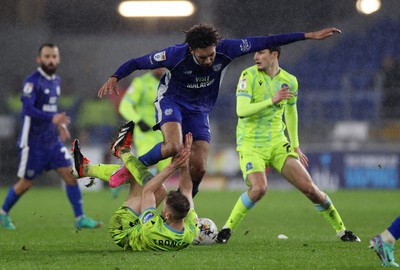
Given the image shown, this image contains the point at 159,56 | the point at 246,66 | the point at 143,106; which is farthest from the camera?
the point at 246,66

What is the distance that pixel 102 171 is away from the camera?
814cm

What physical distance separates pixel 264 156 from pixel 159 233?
195cm

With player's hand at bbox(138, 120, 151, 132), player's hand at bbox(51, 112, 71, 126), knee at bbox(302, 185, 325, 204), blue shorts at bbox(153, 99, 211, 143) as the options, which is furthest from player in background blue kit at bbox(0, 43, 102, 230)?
knee at bbox(302, 185, 325, 204)

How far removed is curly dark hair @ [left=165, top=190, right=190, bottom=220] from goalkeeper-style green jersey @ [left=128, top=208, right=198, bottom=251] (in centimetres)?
16

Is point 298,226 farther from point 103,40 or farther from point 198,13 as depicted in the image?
point 103,40

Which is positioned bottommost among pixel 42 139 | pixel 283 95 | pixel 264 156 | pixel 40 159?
pixel 40 159

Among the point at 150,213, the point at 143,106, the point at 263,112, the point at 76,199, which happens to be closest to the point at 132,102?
the point at 143,106

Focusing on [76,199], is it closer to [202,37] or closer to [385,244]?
[202,37]

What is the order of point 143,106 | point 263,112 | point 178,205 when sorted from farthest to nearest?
1. point 143,106
2. point 263,112
3. point 178,205

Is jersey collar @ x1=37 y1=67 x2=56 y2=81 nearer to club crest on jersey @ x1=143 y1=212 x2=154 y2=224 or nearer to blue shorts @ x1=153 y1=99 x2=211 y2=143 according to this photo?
blue shorts @ x1=153 y1=99 x2=211 y2=143

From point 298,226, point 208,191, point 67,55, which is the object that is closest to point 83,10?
point 67,55

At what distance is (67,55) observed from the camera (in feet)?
75.8

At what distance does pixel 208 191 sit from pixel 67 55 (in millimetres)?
6122

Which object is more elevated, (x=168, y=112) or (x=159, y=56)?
(x=159, y=56)
